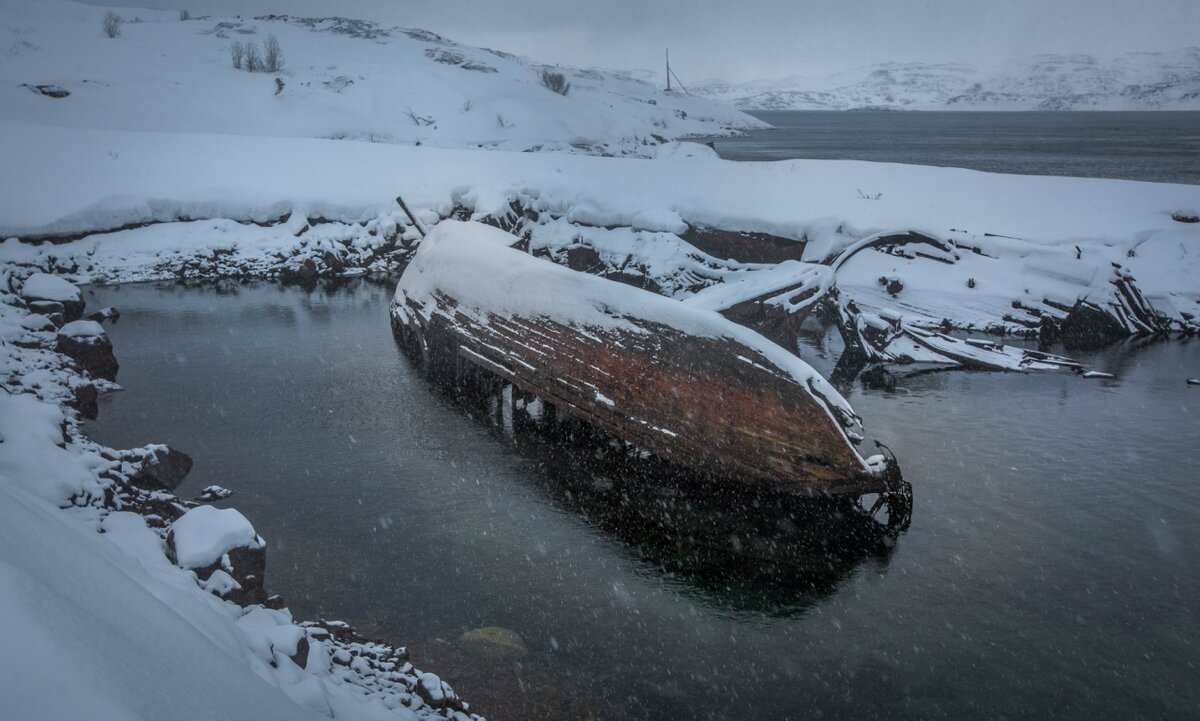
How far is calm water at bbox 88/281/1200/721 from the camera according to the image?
264 inches

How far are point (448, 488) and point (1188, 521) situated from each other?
9.10 m

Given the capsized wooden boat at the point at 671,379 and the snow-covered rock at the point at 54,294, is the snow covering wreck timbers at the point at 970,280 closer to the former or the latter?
the capsized wooden boat at the point at 671,379

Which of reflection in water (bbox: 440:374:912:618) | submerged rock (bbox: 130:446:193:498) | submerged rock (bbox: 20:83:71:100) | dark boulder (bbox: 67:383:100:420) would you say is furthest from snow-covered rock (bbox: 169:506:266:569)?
submerged rock (bbox: 20:83:71:100)

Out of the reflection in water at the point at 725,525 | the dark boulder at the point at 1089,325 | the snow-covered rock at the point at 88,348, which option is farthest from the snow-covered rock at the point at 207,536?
the dark boulder at the point at 1089,325

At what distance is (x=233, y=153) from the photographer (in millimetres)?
29641

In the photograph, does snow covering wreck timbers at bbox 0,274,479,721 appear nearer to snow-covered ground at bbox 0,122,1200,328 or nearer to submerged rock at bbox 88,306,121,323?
submerged rock at bbox 88,306,121,323

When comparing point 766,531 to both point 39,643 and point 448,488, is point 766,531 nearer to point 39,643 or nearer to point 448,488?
point 448,488

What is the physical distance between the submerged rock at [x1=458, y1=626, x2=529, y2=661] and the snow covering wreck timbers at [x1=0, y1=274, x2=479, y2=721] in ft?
2.32

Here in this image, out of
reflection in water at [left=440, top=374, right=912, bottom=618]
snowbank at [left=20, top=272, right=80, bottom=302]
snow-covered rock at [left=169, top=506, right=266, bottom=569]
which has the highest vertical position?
snow-covered rock at [left=169, top=506, right=266, bottom=569]

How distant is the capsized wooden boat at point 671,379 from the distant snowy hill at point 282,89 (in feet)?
111

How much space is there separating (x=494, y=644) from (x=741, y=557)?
118 inches

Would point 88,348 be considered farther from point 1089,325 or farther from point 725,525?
point 1089,325

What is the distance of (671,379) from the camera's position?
9.71 metres

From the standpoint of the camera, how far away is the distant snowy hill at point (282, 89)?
1576 inches
